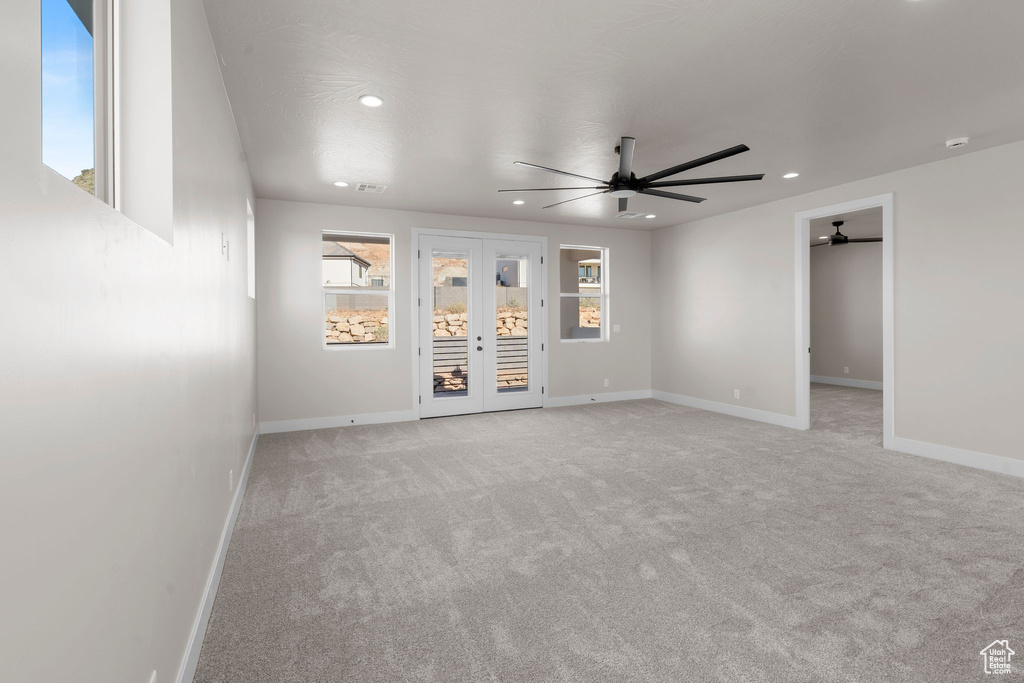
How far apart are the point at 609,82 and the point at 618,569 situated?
266 cm

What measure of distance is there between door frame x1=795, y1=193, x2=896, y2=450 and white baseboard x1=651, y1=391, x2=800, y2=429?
0.18 m

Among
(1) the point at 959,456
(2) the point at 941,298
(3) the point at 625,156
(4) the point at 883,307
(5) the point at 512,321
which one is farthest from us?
(5) the point at 512,321

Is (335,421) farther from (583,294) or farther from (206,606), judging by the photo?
(206,606)

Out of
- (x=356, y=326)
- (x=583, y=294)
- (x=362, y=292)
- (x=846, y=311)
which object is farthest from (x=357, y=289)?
(x=846, y=311)

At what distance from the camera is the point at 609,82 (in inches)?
118

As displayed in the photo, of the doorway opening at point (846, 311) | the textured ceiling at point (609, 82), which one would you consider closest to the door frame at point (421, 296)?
the textured ceiling at point (609, 82)

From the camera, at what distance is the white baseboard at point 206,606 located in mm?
1737

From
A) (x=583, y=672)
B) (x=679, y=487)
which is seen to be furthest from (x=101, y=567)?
(x=679, y=487)

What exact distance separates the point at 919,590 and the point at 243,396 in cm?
425

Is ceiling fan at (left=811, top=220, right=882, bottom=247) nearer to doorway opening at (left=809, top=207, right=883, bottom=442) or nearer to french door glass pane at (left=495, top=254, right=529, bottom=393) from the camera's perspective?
doorway opening at (left=809, top=207, right=883, bottom=442)

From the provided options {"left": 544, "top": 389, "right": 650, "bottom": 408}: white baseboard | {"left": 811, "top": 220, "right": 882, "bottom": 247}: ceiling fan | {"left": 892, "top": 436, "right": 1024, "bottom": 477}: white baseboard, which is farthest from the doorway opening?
{"left": 892, "top": 436, "right": 1024, "bottom": 477}: white baseboard

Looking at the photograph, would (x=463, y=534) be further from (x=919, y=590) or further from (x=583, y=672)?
(x=919, y=590)

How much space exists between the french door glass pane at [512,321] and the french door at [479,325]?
1 cm

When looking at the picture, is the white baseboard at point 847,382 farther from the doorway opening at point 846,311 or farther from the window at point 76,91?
the window at point 76,91
